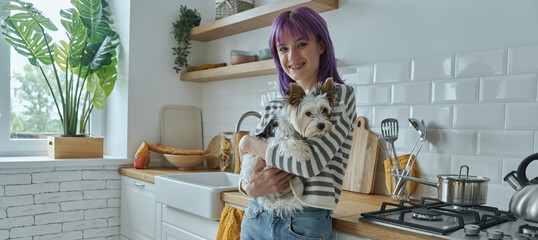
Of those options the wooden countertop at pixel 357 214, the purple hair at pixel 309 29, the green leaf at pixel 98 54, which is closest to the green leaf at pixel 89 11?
the green leaf at pixel 98 54

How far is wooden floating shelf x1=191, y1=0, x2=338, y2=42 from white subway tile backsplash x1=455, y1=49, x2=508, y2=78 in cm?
76

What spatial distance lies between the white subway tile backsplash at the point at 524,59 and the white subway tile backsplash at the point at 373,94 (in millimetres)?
549

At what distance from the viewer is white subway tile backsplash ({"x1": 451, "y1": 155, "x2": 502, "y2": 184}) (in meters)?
1.68

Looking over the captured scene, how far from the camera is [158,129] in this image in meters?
3.07

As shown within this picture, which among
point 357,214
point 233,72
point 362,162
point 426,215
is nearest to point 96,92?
point 233,72

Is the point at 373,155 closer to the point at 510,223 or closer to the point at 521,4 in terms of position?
the point at 510,223

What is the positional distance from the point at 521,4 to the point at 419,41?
1.39 ft

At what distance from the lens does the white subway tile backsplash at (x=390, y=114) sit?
1.97 m

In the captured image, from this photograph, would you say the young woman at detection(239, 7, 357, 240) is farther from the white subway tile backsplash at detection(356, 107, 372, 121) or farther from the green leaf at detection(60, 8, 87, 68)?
the green leaf at detection(60, 8, 87, 68)

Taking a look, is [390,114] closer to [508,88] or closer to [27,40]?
[508,88]

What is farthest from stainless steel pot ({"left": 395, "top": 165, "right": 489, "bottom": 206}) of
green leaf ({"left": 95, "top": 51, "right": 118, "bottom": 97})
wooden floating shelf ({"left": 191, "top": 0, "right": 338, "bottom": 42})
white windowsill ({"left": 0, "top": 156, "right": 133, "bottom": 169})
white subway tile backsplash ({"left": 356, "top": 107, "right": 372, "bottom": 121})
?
green leaf ({"left": 95, "top": 51, "right": 118, "bottom": 97})

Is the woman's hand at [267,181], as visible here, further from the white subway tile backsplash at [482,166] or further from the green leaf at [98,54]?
the green leaf at [98,54]

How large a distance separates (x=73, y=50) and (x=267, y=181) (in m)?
2.06

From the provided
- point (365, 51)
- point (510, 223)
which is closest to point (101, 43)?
point (365, 51)
